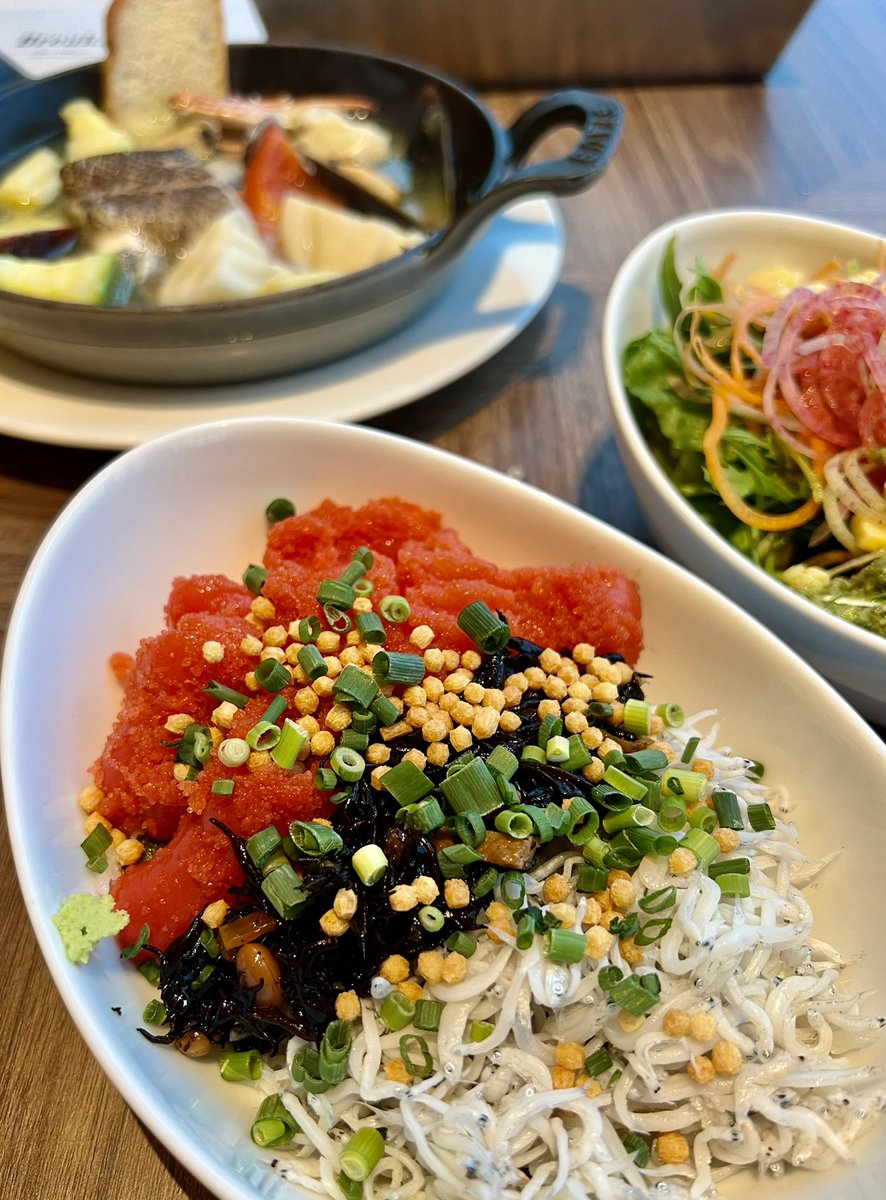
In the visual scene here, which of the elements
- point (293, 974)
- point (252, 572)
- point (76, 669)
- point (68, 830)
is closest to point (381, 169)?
point (252, 572)

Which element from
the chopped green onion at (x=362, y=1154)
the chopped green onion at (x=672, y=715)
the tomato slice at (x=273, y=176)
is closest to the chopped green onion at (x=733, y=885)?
the chopped green onion at (x=672, y=715)

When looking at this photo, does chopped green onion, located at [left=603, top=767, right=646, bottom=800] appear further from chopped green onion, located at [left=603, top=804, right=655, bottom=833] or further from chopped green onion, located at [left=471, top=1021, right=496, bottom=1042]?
chopped green onion, located at [left=471, top=1021, right=496, bottom=1042]

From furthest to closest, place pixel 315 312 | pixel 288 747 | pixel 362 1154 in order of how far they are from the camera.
Result: 1. pixel 315 312
2. pixel 288 747
3. pixel 362 1154

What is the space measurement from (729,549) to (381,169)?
2.43 metres

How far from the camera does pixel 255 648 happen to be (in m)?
1.61

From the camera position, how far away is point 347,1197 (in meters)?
1.21

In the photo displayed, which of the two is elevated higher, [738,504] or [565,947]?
[738,504]

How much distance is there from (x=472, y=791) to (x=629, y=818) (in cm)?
27

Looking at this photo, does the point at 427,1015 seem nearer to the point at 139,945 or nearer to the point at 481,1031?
the point at 481,1031

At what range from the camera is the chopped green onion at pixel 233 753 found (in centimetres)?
141

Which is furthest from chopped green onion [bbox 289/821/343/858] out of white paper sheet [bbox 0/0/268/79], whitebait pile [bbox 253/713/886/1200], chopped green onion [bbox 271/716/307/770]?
white paper sheet [bbox 0/0/268/79]

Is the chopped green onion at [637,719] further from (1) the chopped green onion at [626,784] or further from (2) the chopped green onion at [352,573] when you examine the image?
(2) the chopped green onion at [352,573]

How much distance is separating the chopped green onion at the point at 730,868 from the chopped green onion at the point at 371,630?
0.71m

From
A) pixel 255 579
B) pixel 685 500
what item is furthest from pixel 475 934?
pixel 685 500
